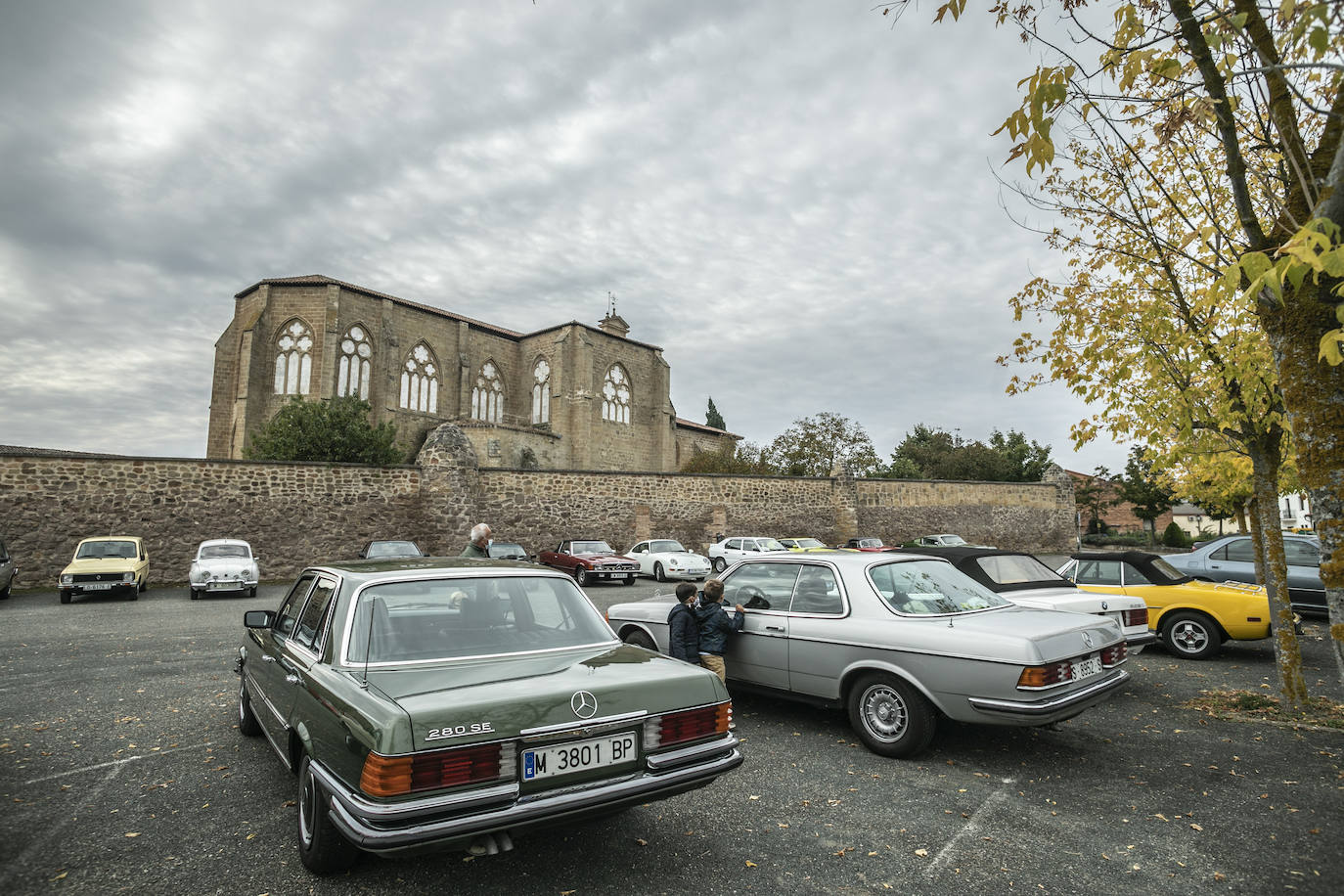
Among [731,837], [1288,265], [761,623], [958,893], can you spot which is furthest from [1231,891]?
[761,623]

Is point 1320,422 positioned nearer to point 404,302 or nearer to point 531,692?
point 531,692

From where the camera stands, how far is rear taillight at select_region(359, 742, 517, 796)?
2.62 metres

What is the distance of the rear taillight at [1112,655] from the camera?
498 centimetres

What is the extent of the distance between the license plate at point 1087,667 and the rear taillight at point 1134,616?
3.28 metres

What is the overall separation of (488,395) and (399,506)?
81.5 ft

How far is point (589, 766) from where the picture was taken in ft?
9.84

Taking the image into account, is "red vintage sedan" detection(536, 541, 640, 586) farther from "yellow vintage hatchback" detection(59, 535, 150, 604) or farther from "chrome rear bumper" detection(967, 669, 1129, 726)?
"chrome rear bumper" detection(967, 669, 1129, 726)

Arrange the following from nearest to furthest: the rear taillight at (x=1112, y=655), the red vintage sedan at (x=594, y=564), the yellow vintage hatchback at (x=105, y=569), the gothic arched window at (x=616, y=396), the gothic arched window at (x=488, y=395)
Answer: the rear taillight at (x=1112, y=655), the yellow vintage hatchback at (x=105, y=569), the red vintage sedan at (x=594, y=564), the gothic arched window at (x=488, y=395), the gothic arched window at (x=616, y=396)

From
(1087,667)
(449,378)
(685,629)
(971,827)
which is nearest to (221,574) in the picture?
(685,629)

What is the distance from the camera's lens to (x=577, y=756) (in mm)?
2977

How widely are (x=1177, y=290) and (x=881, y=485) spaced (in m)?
26.0

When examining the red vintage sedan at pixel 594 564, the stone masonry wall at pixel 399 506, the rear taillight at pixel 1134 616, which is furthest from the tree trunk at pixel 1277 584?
the stone masonry wall at pixel 399 506

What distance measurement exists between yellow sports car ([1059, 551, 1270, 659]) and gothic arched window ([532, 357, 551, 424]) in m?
40.8

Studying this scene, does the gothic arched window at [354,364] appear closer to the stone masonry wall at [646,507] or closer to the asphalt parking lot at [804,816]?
the stone masonry wall at [646,507]
